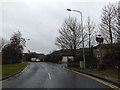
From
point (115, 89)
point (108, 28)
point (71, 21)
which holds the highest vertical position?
point (71, 21)

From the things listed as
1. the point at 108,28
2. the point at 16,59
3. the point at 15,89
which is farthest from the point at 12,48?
the point at 15,89

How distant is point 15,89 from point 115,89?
5189 millimetres

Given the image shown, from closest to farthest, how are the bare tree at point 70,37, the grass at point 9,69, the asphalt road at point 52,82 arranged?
the asphalt road at point 52,82, the grass at point 9,69, the bare tree at point 70,37

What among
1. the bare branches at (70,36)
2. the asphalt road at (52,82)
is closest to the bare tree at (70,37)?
the bare branches at (70,36)

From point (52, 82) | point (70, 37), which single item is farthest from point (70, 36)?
point (52, 82)

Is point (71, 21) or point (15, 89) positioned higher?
point (71, 21)

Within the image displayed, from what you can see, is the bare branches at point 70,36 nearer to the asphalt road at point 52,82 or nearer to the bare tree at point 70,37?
the bare tree at point 70,37

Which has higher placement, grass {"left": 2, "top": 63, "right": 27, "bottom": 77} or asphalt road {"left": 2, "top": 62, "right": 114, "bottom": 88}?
grass {"left": 2, "top": 63, "right": 27, "bottom": 77}

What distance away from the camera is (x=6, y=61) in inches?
2756

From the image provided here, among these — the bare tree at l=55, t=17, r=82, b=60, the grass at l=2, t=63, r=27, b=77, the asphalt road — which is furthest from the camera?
the bare tree at l=55, t=17, r=82, b=60

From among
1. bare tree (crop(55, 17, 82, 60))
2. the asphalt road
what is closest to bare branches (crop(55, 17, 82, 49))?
bare tree (crop(55, 17, 82, 60))

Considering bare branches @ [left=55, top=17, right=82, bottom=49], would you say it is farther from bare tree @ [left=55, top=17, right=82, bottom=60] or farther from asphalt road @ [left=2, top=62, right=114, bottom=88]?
asphalt road @ [left=2, top=62, right=114, bottom=88]

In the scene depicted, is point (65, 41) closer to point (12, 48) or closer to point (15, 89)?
point (12, 48)

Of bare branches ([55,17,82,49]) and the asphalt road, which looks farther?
bare branches ([55,17,82,49])
